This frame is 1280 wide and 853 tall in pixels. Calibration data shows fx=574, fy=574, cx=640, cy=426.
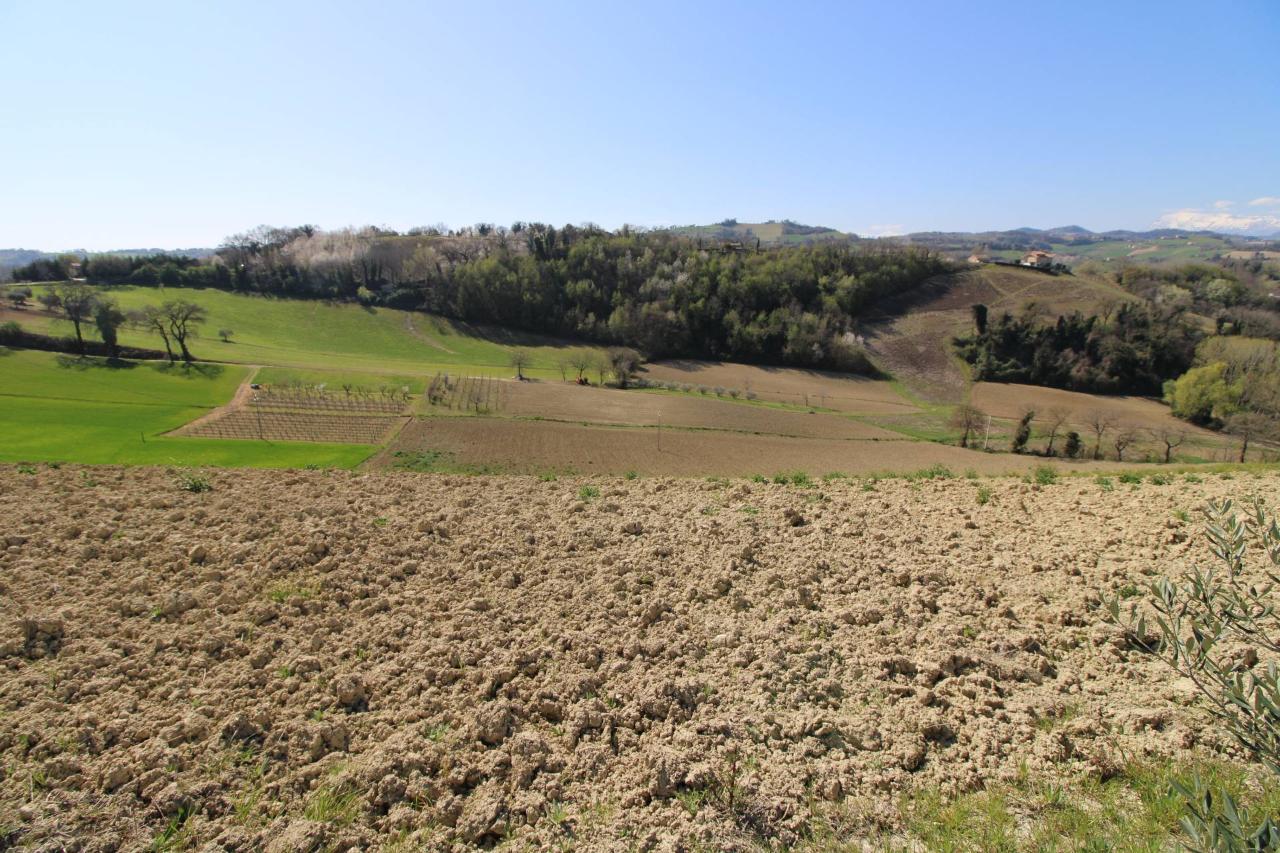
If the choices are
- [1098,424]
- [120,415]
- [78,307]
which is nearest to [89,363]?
[78,307]

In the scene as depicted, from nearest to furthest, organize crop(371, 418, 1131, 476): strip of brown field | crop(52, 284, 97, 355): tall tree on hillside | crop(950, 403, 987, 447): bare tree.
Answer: crop(371, 418, 1131, 476): strip of brown field → crop(950, 403, 987, 447): bare tree → crop(52, 284, 97, 355): tall tree on hillside

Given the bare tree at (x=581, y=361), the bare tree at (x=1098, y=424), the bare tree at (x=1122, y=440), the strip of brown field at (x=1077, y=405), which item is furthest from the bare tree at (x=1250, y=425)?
the bare tree at (x=581, y=361)

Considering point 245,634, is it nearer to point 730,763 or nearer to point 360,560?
point 360,560

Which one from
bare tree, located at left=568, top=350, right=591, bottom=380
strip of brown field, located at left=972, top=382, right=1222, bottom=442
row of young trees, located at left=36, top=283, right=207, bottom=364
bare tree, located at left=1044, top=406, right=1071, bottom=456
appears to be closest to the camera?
bare tree, located at left=1044, top=406, right=1071, bottom=456

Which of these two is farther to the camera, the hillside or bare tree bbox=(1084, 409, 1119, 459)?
the hillside

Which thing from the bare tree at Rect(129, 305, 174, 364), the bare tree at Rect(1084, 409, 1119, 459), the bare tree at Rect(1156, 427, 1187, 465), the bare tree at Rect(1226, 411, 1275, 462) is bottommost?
the bare tree at Rect(1156, 427, 1187, 465)

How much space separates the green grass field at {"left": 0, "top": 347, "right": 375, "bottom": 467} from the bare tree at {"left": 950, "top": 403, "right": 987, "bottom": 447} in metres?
49.1

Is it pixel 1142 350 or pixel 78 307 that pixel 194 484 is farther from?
pixel 1142 350

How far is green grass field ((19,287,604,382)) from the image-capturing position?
68.6m

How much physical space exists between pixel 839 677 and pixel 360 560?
338 inches

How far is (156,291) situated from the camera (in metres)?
93.1

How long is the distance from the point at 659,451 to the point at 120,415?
41392mm

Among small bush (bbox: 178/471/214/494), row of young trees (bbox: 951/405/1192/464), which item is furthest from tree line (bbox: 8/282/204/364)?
row of young trees (bbox: 951/405/1192/464)

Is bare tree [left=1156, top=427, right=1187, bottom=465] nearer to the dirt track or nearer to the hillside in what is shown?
the hillside
